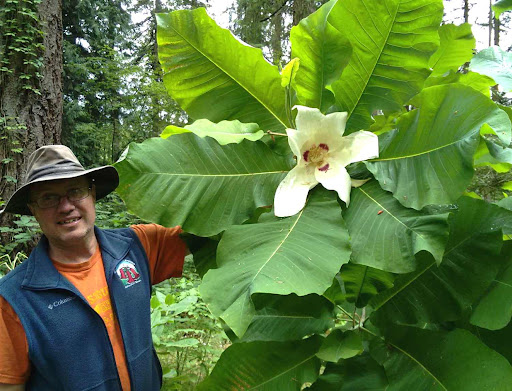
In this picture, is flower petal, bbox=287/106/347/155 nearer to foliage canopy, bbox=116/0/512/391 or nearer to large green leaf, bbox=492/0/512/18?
foliage canopy, bbox=116/0/512/391

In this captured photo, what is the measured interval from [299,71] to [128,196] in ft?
1.67

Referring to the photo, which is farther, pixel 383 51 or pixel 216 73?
→ pixel 216 73

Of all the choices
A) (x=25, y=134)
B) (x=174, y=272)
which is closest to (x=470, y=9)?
(x=25, y=134)

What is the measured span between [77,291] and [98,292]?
106 millimetres

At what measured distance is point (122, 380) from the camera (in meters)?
1.65

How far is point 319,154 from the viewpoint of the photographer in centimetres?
98

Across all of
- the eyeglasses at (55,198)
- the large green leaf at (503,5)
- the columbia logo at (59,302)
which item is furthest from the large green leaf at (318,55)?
the columbia logo at (59,302)

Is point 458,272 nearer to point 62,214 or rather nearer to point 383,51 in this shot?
point 383,51

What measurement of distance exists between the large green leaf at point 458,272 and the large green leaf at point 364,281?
80 mm

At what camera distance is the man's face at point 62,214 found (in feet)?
5.34

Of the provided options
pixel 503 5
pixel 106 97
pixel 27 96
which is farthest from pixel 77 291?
pixel 106 97

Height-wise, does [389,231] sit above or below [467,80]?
below

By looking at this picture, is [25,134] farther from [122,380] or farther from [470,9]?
[470,9]

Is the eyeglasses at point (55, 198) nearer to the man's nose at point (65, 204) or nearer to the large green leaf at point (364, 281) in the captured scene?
the man's nose at point (65, 204)
